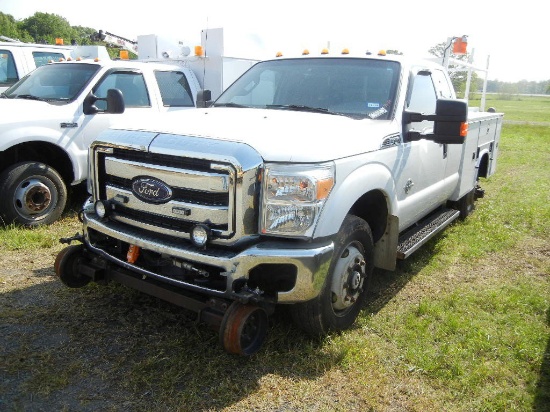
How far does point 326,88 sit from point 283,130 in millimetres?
1167

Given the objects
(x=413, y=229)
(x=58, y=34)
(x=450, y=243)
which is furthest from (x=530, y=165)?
(x=58, y=34)

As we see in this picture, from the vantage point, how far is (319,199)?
3.07 meters

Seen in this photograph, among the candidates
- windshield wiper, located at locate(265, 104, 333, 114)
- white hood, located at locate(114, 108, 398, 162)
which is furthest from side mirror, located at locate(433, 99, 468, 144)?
windshield wiper, located at locate(265, 104, 333, 114)

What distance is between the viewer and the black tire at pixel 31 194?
5777 millimetres

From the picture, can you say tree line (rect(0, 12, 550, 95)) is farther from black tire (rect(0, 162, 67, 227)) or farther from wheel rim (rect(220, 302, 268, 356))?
wheel rim (rect(220, 302, 268, 356))

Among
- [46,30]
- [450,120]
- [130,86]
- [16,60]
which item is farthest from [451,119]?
[46,30]

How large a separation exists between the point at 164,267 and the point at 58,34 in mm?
72508

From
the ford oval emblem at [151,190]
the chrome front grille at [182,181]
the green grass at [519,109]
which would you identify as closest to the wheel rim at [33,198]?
the chrome front grille at [182,181]

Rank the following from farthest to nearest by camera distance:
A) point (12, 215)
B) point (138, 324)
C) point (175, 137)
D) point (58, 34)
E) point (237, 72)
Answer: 1. point (58, 34)
2. point (237, 72)
3. point (12, 215)
4. point (138, 324)
5. point (175, 137)

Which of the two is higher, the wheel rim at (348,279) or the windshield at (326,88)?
the windshield at (326,88)

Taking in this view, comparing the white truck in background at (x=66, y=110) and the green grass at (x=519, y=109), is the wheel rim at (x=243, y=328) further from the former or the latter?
the green grass at (x=519, y=109)

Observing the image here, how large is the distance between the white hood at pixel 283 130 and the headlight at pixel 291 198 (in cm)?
7

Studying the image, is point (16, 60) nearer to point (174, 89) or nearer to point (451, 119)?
point (174, 89)

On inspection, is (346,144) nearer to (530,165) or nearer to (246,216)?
(246,216)
